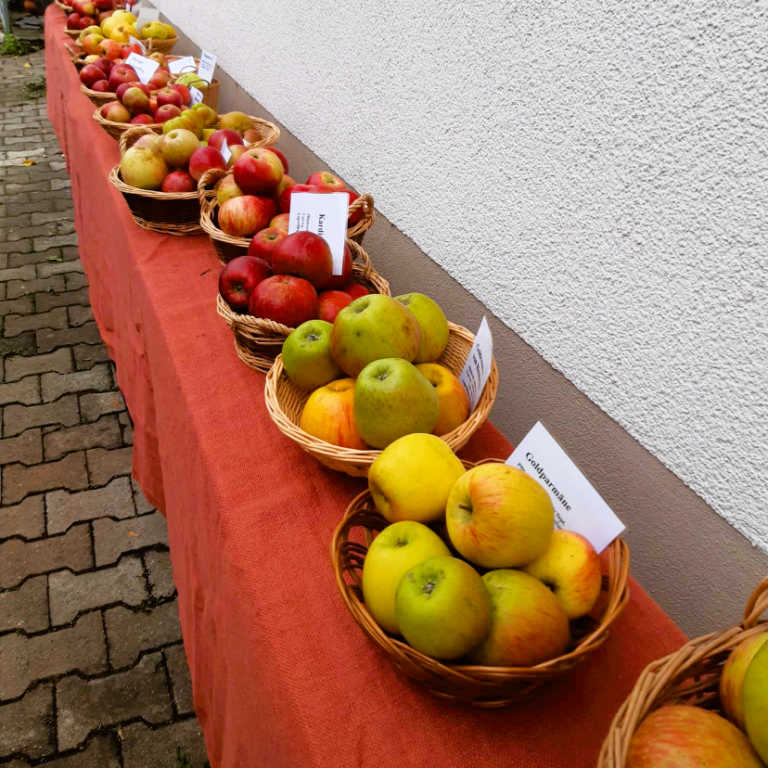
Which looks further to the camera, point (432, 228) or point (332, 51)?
point (332, 51)

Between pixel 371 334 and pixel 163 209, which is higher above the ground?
pixel 371 334

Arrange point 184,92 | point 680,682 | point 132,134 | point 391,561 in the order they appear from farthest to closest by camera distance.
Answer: point 184,92, point 132,134, point 391,561, point 680,682

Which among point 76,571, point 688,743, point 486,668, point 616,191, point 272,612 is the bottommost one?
point 76,571

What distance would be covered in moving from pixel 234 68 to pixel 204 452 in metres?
2.10

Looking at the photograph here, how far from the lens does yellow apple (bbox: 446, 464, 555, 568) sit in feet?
2.24

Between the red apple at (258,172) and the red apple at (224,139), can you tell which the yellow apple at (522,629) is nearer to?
the red apple at (258,172)

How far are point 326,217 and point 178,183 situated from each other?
2.18 ft

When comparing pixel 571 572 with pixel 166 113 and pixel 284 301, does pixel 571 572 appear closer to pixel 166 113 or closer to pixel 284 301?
pixel 284 301

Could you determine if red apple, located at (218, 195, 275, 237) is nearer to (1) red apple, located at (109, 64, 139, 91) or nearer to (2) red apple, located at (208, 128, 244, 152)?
(2) red apple, located at (208, 128, 244, 152)

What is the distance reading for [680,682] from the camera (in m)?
0.58

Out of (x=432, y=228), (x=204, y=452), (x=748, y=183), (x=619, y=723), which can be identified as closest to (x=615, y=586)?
(x=619, y=723)

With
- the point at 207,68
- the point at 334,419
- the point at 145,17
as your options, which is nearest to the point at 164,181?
the point at 207,68

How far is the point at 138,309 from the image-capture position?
1642 mm

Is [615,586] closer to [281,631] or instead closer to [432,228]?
[281,631]
